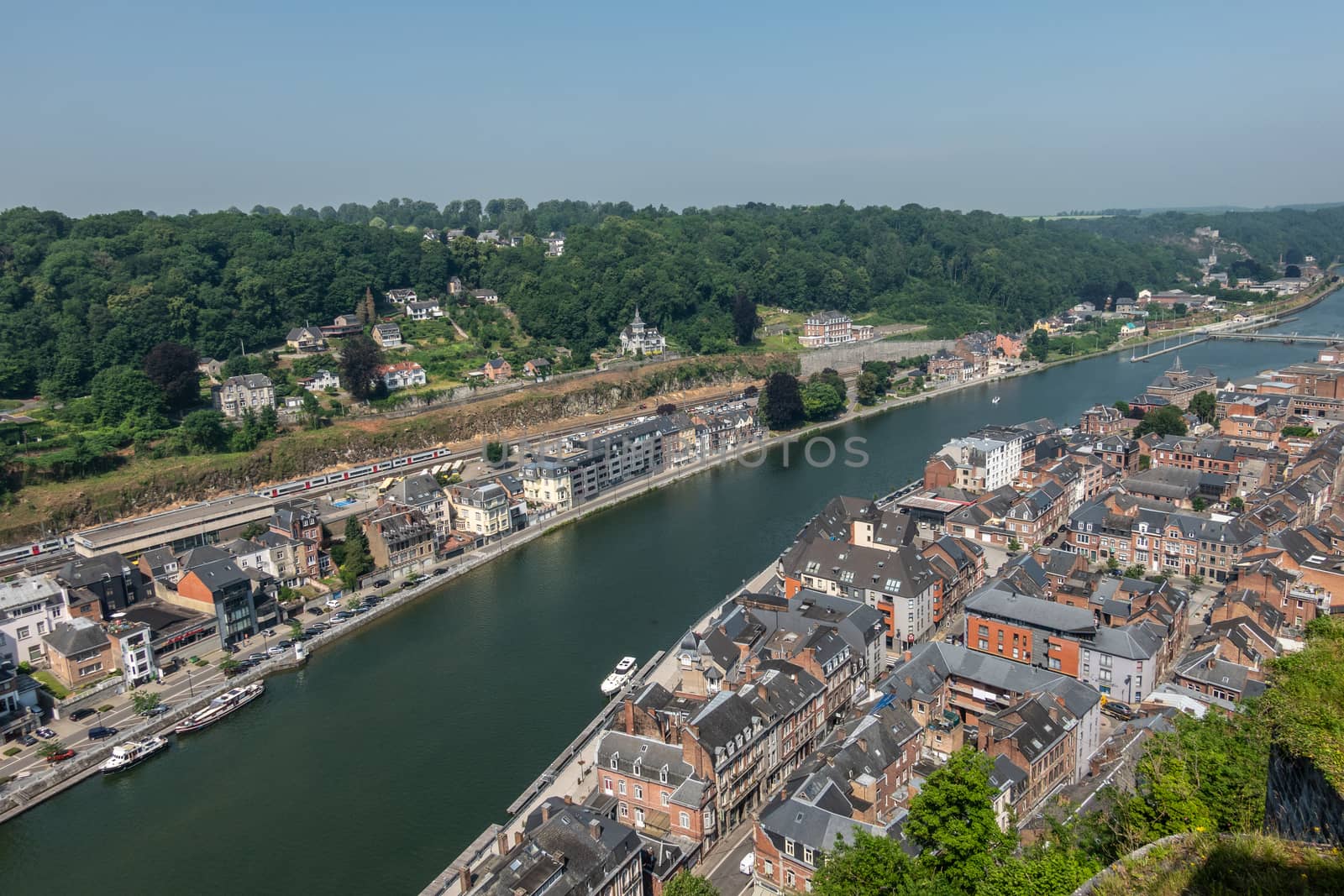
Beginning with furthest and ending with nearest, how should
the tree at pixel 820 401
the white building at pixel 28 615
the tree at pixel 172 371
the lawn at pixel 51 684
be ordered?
1. the tree at pixel 820 401
2. the tree at pixel 172 371
3. the white building at pixel 28 615
4. the lawn at pixel 51 684

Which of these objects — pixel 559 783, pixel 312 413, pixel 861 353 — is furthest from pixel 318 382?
pixel 861 353

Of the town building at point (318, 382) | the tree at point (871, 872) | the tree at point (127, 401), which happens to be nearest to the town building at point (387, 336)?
the town building at point (318, 382)

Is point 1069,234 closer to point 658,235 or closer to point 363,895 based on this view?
point 658,235

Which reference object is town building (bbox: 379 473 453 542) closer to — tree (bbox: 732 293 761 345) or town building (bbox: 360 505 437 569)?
town building (bbox: 360 505 437 569)

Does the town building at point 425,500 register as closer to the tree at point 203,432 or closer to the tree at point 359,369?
the tree at point 203,432

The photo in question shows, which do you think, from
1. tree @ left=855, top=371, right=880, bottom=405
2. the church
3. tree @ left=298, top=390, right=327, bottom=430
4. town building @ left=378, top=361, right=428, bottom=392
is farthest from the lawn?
tree @ left=855, top=371, right=880, bottom=405
